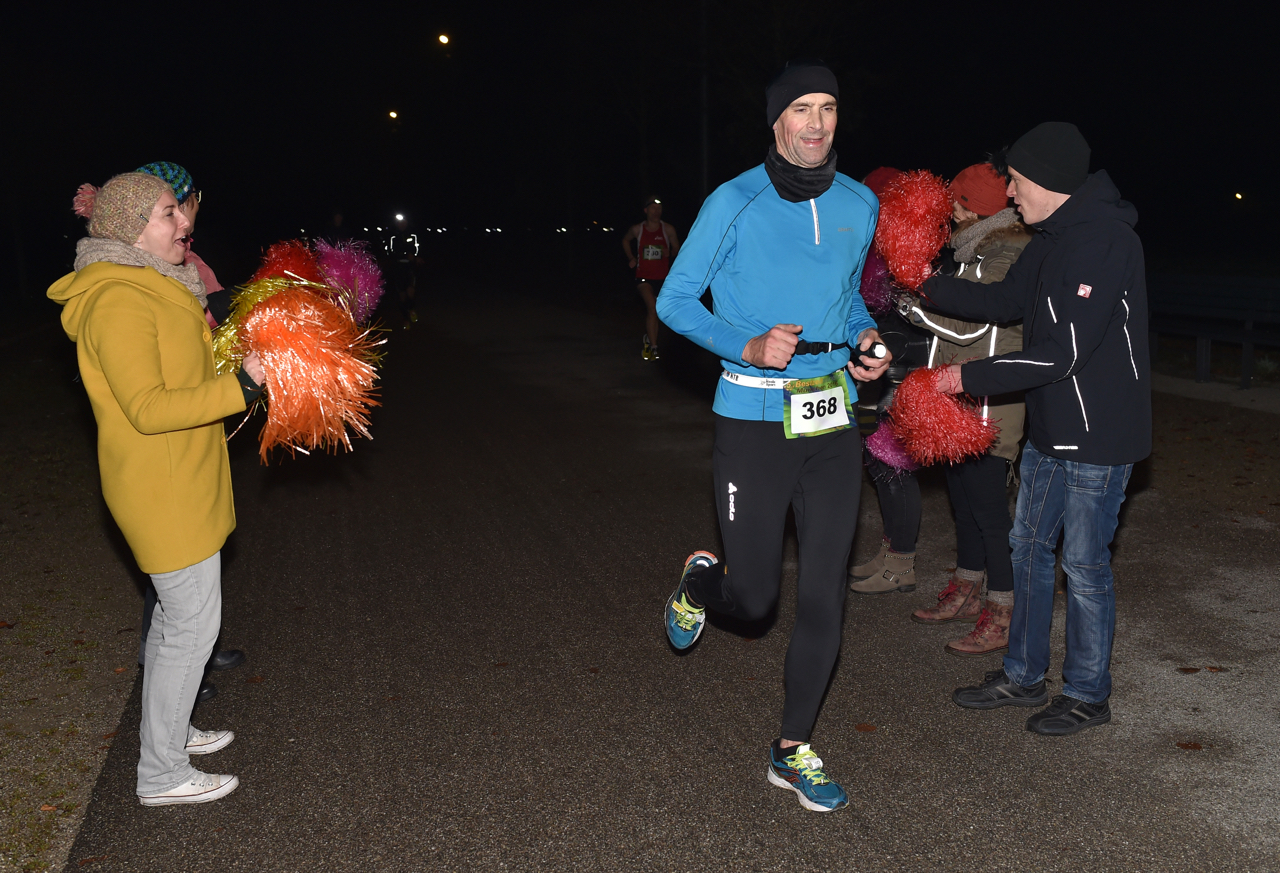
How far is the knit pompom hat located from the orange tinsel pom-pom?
0.47 m

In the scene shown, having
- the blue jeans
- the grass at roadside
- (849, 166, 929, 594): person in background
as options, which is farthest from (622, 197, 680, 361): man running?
the blue jeans

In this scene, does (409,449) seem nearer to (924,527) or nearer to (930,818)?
(924,527)

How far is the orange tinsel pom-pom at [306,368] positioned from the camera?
3.68m

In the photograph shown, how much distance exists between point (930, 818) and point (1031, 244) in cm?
220

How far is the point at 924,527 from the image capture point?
7.20 m

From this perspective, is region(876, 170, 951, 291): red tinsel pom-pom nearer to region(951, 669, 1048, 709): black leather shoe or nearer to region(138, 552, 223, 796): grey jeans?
region(951, 669, 1048, 709): black leather shoe

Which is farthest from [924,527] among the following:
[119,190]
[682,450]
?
[119,190]

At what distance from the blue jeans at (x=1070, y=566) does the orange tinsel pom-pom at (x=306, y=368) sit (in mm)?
2592

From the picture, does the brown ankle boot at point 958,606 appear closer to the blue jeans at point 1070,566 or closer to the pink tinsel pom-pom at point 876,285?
the blue jeans at point 1070,566

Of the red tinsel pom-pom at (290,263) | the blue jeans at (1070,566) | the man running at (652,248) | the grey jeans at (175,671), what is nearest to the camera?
the grey jeans at (175,671)

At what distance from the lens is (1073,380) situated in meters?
4.06

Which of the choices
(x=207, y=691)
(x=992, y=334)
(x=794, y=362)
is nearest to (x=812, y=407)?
(x=794, y=362)

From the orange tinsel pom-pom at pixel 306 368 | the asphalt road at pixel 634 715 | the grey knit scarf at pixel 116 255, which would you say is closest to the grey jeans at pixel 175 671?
the asphalt road at pixel 634 715

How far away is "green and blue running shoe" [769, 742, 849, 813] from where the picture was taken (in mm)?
3719
